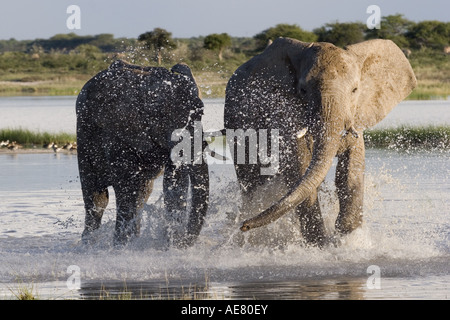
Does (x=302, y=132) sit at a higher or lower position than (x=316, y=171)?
higher

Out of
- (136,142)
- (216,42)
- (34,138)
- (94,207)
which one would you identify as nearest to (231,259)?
(136,142)

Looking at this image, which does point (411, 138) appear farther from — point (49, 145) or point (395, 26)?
point (395, 26)

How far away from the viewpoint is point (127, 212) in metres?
8.97

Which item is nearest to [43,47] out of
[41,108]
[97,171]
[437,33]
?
[437,33]

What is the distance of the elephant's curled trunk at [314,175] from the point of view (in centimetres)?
701

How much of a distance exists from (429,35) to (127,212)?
149ft

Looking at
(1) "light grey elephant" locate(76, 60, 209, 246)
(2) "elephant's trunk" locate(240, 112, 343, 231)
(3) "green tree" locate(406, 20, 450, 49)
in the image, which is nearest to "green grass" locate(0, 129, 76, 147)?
(1) "light grey elephant" locate(76, 60, 209, 246)

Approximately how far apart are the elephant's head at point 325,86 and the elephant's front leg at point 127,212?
128 cm

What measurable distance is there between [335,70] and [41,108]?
2773 cm

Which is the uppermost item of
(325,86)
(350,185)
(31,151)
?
(325,86)

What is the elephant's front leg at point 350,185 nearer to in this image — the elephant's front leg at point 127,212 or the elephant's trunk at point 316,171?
the elephant's trunk at point 316,171

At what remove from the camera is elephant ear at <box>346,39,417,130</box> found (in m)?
8.33
